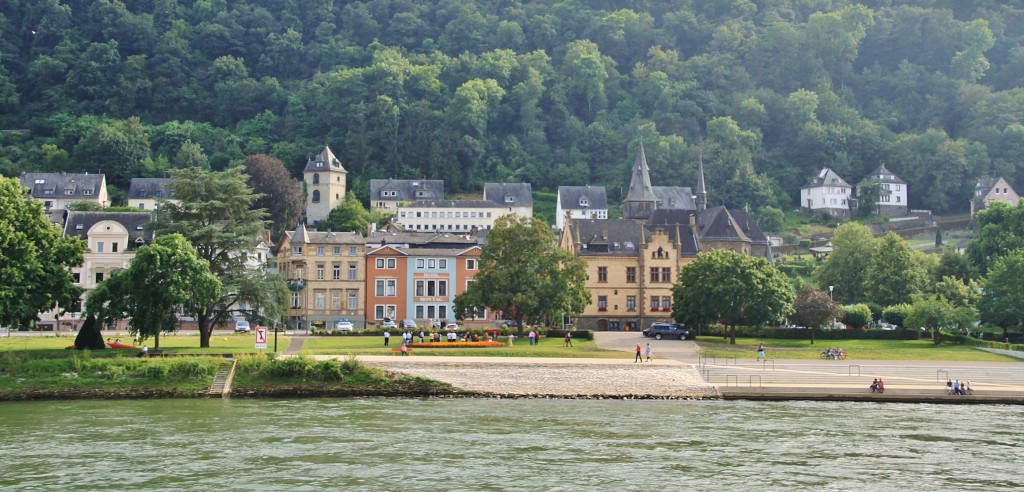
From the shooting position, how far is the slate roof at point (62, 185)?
12456 centimetres

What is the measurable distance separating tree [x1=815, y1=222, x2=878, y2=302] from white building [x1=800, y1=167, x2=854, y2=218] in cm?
5374

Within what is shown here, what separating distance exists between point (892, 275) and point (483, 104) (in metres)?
84.5

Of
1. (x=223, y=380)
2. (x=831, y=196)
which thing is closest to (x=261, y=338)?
(x=223, y=380)

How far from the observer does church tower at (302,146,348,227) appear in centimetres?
13750

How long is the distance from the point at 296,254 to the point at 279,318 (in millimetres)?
28105

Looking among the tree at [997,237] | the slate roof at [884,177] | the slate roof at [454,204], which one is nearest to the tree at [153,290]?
the tree at [997,237]

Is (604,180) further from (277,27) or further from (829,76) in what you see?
(277,27)

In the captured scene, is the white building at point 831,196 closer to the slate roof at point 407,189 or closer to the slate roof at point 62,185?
the slate roof at point 407,189

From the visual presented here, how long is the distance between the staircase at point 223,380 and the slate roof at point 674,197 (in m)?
94.5

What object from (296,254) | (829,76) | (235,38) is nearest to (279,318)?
(296,254)

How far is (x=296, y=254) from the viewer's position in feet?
298

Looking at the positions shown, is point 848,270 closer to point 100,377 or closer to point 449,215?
point 449,215

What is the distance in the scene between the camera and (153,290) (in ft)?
184

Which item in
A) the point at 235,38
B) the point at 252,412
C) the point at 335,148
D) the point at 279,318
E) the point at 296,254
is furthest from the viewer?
the point at 235,38
